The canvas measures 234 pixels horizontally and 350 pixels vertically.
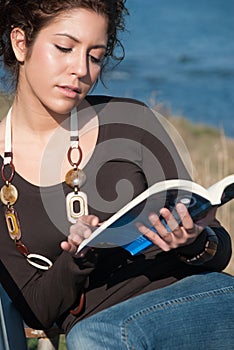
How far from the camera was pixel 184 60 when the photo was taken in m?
27.6

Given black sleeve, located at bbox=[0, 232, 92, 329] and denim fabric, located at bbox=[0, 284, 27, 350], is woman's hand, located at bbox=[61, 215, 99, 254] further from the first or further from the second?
denim fabric, located at bbox=[0, 284, 27, 350]

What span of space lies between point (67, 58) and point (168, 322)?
81 cm

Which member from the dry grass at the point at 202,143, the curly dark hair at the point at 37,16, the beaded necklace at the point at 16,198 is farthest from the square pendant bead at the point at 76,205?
the dry grass at the point at 202,143

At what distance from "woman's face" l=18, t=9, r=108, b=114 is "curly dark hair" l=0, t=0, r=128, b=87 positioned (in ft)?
0.07

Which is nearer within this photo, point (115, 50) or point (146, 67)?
point (115, 50)

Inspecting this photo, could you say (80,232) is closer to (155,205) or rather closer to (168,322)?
(155,205)

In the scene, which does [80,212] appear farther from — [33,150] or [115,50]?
[115,50]

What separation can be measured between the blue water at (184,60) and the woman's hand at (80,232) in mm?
7923

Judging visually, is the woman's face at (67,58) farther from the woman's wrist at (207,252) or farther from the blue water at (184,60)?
the blue water at (184,60)

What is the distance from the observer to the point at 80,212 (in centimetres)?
278

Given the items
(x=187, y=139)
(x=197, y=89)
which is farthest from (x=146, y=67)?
(x=187, y=139)

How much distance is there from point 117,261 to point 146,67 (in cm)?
2272

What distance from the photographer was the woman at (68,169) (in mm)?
2709

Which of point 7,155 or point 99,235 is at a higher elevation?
point 7,155
